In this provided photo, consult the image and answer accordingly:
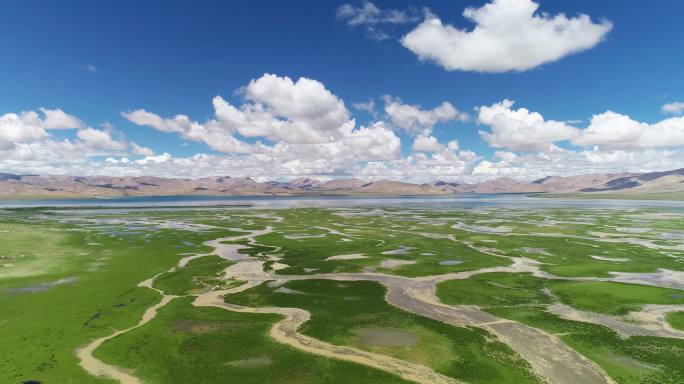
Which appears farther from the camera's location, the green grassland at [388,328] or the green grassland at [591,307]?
the green grassland at [388,328]

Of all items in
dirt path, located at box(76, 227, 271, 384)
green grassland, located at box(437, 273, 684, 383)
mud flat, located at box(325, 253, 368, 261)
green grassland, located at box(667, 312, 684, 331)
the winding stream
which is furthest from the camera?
mud flat, located at box(325, 253, 368, 261)

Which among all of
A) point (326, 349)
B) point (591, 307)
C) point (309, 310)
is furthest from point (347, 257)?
Answer: point (326, 349)

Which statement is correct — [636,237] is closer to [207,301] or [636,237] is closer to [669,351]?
[669,351]

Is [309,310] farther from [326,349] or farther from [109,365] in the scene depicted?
[109,365]

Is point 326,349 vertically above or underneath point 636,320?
above

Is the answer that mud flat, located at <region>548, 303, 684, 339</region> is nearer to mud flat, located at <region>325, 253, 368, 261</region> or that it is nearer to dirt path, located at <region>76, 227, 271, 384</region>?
mud flat, located at <region>325, 253, 368, 261</region>

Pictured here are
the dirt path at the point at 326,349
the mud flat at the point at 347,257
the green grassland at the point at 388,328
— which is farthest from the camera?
the mud flat at the point at 347,257

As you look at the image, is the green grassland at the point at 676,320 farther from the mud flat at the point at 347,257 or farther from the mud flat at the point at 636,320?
the mud flat at the point at 347,257

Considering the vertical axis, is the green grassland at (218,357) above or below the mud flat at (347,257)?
below

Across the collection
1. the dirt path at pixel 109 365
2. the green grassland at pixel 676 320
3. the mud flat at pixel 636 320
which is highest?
the dirt path at pixel 109 365

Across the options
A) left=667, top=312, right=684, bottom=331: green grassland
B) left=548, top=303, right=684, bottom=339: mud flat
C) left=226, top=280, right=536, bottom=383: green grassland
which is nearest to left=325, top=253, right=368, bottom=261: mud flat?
left=226, top=280, right=536, bottom=383: green grassland

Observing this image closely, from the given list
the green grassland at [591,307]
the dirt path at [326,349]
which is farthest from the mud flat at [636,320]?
the dirt path at [326,349]
